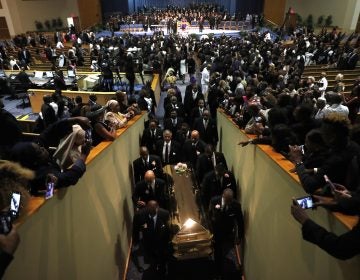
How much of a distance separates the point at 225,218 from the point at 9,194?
2969 mm

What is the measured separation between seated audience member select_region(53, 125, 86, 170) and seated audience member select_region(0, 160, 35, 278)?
0.79 meters

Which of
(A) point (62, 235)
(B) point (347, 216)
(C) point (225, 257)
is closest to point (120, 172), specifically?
(A) point (62, 235)

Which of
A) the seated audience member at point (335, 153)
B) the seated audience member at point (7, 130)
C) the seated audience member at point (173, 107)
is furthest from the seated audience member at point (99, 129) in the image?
the seated audience member at point (173, 107)

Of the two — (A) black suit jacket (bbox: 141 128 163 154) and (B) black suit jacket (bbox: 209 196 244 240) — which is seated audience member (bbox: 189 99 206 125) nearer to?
(A) black suit jacket (bbox: 141 128 163 154)

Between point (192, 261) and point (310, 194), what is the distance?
3061mm

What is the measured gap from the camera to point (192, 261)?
4.67m

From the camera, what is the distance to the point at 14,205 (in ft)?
6.06

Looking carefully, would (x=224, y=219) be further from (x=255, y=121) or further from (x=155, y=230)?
(x=255, y=121)

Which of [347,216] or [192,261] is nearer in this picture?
[347,216]

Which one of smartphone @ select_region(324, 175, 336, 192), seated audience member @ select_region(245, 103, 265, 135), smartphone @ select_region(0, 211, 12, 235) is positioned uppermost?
smartphone @ select_region(324, 175, 336, 192)

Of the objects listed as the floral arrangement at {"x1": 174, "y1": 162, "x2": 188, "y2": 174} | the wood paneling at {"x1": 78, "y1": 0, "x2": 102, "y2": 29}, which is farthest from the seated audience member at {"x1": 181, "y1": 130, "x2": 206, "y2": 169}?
the wood paneling at {"x1": 78, "y1": 0, "x2": 102, "y2": 29}

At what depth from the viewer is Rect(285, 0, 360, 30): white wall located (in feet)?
65.8

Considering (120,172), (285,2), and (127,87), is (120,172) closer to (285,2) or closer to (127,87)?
(127,87)

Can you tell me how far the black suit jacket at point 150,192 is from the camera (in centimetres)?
450
